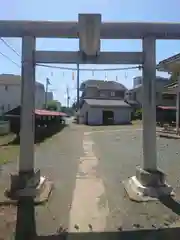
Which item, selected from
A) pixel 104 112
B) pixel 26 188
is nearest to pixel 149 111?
pixel 26 188

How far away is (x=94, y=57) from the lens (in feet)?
26.1

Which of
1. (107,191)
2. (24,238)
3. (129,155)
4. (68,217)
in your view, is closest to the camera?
(24,238)

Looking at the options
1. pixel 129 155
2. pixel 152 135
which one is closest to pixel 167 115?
pixel 129 155

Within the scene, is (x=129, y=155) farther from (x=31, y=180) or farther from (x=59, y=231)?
(x=59, y=231)

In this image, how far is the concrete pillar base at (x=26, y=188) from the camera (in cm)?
749

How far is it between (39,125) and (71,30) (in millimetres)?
23726

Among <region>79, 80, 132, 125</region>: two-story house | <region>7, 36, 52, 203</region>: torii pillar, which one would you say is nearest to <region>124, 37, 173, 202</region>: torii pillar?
<region>7, 36, 52, 203</region>: torii pillar

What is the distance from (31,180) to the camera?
7.82m

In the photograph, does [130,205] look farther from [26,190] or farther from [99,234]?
[26,190]

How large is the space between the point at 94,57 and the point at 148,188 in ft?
10.6

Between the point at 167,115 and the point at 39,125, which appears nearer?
the point at 39,125

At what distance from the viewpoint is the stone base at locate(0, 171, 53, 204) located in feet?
24.1

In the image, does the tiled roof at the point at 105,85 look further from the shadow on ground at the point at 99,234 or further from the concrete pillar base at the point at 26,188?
the shadow on ground at the point at 99,234

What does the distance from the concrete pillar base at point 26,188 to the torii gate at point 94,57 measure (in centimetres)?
2
